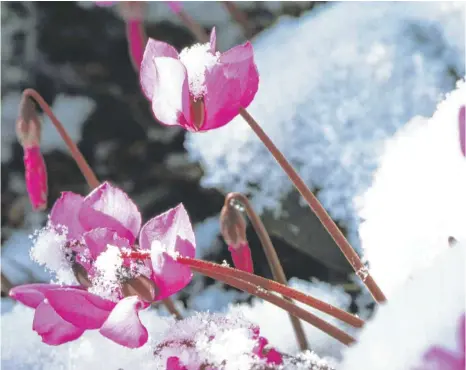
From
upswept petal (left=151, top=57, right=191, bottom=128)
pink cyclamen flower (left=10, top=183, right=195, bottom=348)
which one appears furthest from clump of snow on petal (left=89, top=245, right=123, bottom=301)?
upswept petal (left=151, top=57, right=191, bottom=128)

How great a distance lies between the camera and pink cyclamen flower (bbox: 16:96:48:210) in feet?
2.46

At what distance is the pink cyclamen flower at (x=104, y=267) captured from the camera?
455mm

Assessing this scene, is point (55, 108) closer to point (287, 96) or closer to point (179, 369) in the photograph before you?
point (287, 96)

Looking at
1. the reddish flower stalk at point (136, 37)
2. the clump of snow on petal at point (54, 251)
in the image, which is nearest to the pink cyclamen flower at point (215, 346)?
the clump of snow on petal at point (54, 251)

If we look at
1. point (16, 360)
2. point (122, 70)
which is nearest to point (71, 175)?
point (122, 70)

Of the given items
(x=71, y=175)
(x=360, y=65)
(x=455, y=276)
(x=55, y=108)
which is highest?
(x=55, y=108)

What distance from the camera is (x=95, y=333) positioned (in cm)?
67

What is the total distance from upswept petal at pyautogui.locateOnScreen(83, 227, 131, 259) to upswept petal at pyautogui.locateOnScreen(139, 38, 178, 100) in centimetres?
10

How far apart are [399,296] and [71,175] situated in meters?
1.04

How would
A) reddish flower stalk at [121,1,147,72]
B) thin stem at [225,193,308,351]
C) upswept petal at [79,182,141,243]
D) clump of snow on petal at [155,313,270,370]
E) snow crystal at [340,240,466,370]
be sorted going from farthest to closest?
reddish flower stalk at [121,1,147,72] < thin stem at [225,193,308,351] < upswept petal at [79,182,141,243] < clump of snow on petal at [155,313,270,370] < snow crystal at [340,240,466,370]

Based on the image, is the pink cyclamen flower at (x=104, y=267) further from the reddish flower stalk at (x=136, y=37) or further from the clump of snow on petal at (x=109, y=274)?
the reddish flower stalk at (x=136, y=37)

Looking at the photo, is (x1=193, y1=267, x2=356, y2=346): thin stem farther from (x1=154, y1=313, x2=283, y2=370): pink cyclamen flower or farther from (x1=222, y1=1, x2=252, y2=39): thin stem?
(x1=222, y1=1, x2=252, y2=39): thin stem

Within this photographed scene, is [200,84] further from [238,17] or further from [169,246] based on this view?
[238,17]

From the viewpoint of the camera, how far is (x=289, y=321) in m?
0.77
